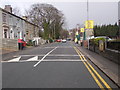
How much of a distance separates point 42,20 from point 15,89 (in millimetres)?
61535

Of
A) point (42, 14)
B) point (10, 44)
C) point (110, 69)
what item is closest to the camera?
point (110, 69)

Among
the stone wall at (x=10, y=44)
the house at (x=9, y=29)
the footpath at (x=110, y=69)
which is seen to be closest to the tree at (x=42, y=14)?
the house at (x=9, y=29)

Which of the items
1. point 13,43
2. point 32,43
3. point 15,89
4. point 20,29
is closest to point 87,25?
point 13,43

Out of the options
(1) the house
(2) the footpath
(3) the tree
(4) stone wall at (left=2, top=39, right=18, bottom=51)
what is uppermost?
(3) the tree

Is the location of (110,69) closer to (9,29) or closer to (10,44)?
(10,44)

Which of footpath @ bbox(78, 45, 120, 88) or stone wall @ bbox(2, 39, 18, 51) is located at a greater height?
stone wall @ bbox(2, 39, 18, 51)

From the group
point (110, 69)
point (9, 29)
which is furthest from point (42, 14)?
point (110, 69)

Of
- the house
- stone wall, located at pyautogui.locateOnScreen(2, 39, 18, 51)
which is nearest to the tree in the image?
the house

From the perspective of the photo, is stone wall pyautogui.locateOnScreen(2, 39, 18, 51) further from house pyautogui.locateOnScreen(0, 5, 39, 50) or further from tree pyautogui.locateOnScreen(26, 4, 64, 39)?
tree pyautogui.locateOnScreen(26, 4, 64, 39)

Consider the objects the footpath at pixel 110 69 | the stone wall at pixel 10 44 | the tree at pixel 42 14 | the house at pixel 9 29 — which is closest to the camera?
the footpath at pixel 110 69

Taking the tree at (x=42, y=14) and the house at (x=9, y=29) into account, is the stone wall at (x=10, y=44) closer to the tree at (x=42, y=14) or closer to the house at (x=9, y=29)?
the house at (x=9, y=29)

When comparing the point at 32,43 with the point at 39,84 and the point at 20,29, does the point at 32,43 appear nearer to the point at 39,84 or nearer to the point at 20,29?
the point at 20,29

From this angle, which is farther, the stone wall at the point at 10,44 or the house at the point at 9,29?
the house at the point at 9,29

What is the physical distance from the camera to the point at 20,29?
45688mm
